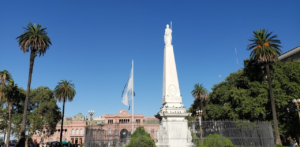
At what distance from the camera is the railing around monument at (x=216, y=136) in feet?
44.2

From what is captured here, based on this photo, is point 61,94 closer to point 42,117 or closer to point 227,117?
point 42,117

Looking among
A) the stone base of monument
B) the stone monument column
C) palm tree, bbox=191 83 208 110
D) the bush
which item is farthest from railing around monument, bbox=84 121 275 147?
palm tree, bbox=191 83 208 110

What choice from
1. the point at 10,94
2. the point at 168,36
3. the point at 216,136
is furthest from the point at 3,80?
the point at 216,136

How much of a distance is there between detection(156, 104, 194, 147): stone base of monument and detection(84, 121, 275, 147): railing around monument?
13.4 inches

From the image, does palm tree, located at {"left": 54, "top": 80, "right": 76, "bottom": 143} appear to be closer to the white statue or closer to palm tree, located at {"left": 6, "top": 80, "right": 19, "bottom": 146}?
palm tree, located at {"left": 6, "top": 80, "right": 19, "bottom": 146}

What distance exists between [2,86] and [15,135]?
37.8ft

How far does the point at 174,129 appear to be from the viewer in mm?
14719

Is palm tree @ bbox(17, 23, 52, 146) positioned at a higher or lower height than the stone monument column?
higher

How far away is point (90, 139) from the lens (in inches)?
536

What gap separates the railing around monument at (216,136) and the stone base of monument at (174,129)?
340 millimetres

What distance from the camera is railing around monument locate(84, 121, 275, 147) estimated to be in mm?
13477

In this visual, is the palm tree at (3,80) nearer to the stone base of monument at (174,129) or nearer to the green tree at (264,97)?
the stone base of monument at (174,129)

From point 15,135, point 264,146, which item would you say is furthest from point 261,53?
point 15,135

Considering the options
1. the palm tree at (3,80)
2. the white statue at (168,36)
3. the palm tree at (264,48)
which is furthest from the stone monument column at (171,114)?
the palm tree at (3,80)
